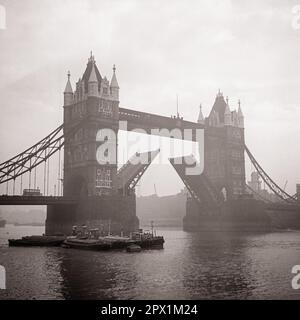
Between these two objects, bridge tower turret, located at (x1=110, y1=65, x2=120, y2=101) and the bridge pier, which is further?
bridge tower turret, located at (x1=110, y1=65, x2=120, y2=101)

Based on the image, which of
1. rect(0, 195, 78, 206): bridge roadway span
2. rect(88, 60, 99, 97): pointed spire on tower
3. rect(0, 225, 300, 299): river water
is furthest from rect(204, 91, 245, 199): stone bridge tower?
rect(0, 225, 300, 299): river water

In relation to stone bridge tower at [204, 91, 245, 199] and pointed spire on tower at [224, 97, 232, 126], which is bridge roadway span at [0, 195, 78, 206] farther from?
pointed spire on tower at [224, 97, 232, 126]

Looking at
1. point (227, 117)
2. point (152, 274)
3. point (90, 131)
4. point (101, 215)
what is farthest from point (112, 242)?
point (227, 117)

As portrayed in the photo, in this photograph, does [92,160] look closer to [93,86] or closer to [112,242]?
[93,86]

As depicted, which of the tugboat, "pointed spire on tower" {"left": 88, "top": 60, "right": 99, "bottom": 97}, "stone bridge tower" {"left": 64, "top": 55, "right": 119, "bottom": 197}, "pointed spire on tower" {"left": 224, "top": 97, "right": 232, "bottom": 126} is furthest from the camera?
"pointed spire on tower" {"left": 224, "top": 97, "right": 232, "bottom": 126}

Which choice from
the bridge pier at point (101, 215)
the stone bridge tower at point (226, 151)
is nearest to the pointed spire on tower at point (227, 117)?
the stone bridge tower at point (226, 151)

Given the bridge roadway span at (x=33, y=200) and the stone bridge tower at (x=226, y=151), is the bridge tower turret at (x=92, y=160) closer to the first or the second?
the bridge roadway span at (x=33, y=200)
